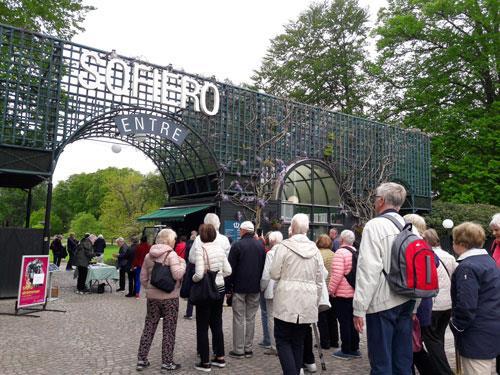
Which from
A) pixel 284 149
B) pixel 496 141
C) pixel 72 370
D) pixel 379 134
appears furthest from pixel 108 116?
pixel 496 141

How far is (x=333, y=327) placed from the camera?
6.94 meters

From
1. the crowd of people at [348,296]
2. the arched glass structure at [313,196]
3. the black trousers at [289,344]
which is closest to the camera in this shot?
the crowd of people at [348,296]

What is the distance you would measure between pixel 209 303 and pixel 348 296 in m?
2.11

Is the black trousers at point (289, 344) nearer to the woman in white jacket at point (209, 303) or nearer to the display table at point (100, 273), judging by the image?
the woman in white jacket at point (209, 303)

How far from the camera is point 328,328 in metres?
6.70

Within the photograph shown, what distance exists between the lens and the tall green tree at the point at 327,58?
28.7 metres

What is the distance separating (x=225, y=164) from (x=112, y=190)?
33838 mm

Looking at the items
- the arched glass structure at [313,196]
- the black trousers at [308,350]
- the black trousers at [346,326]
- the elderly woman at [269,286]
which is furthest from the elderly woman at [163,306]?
the arched glass structure at [313,196]

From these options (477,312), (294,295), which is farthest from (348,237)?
(477,312)

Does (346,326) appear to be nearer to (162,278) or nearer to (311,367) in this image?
(311,367)

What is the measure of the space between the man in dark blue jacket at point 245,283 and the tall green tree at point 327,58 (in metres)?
24.0

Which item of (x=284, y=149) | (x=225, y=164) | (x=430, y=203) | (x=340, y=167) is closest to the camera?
(x=225, y=164)

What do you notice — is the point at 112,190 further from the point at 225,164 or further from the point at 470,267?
the point at 470,267

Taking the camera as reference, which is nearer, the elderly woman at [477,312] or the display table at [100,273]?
the elderly woman at [477,312]
